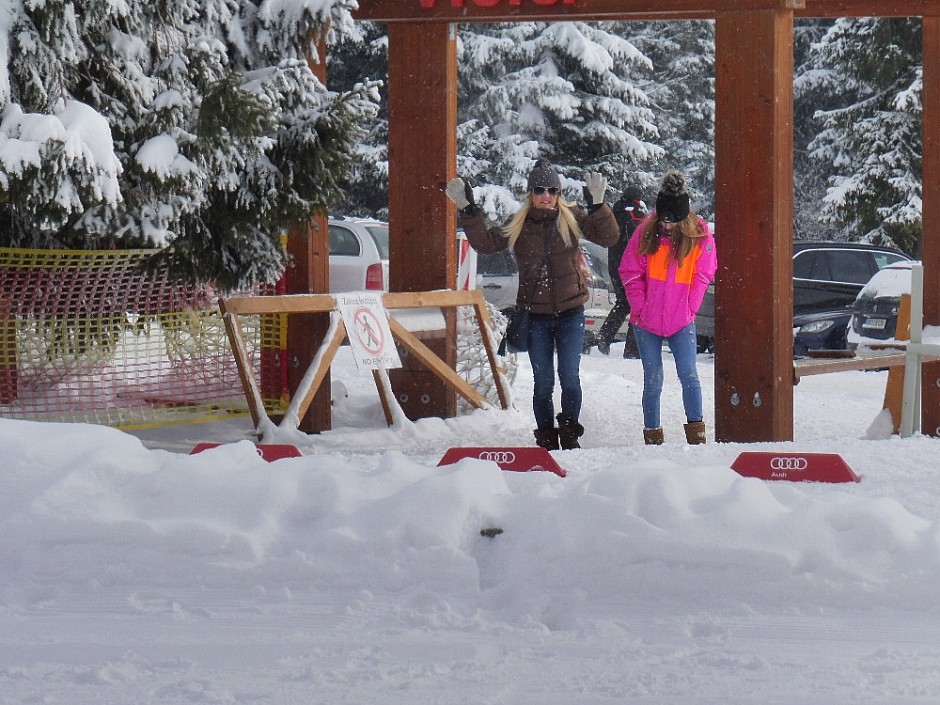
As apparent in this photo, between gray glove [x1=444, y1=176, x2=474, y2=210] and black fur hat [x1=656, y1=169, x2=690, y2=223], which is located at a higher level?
gray glove [x1=444, y1=176, x2=474, y2=210]

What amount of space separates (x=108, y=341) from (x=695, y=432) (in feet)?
11.8

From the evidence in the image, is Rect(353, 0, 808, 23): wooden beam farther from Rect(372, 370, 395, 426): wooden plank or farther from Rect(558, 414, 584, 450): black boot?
Rect(558, 414, 584, 450): black boot

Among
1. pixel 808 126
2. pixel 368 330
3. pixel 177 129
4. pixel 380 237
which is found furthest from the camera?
pixel 808 126

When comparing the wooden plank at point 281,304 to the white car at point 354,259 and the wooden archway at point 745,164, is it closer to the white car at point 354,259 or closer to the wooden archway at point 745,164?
the wooden archway at point 745,164

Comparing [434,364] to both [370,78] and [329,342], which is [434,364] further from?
[370,78]

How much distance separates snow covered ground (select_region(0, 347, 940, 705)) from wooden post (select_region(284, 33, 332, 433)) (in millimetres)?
3727

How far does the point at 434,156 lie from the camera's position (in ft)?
29.8

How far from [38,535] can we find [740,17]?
5.05 m

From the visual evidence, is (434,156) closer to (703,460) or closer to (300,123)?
(300,123)

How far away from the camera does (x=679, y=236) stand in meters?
8.00

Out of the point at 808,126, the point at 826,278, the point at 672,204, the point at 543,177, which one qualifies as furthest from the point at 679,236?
the point at 808,126

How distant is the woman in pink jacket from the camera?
7.97 m

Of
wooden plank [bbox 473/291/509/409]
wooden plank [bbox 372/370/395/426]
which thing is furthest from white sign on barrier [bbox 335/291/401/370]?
wooden plank [bbox 473/291/509/409]

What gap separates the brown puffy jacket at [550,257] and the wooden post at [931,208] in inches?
99.9
